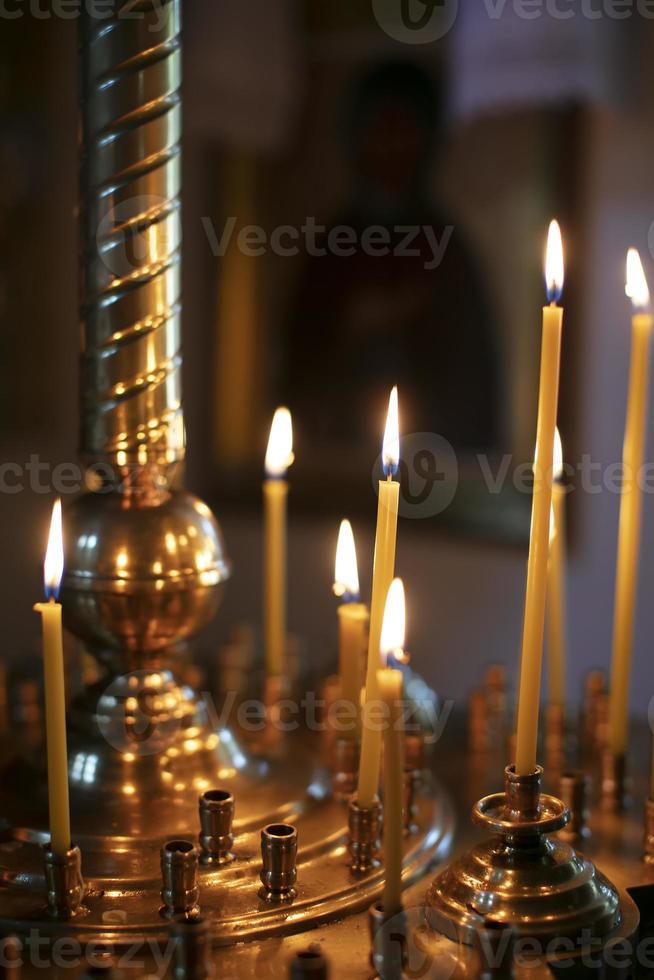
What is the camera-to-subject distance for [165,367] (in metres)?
0.69

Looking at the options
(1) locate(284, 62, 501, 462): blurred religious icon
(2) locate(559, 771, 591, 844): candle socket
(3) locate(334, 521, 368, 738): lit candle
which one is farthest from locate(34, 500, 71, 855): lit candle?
(1) locate(284, 62, 501, 462): blurred religious icon

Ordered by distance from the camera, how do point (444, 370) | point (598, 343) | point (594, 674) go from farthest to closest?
point (444, 370) < point (598, 343) < point (594, 674)

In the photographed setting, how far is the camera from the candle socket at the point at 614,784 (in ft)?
2.55

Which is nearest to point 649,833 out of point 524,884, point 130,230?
point 524,884

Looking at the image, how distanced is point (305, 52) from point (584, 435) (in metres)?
0.97

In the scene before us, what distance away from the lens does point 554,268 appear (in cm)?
60

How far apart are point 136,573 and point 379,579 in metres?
0.15

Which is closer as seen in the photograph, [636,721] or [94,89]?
[94,89]

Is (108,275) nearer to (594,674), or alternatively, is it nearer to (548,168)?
(594,674)

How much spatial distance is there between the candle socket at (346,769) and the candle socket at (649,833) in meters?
0.19

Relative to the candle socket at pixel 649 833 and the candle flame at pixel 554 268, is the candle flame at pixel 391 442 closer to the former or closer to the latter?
the candle flame at pixel 554 268

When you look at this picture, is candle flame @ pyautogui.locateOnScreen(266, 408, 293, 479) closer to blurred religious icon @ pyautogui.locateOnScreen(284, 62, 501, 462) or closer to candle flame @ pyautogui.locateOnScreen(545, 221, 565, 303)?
candle flame @ pyautogui.locateOnScreen(545, 221, 565, 303)

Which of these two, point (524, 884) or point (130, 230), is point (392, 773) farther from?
point (130, 230)

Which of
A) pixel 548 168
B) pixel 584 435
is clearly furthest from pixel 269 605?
pixel 548 168
